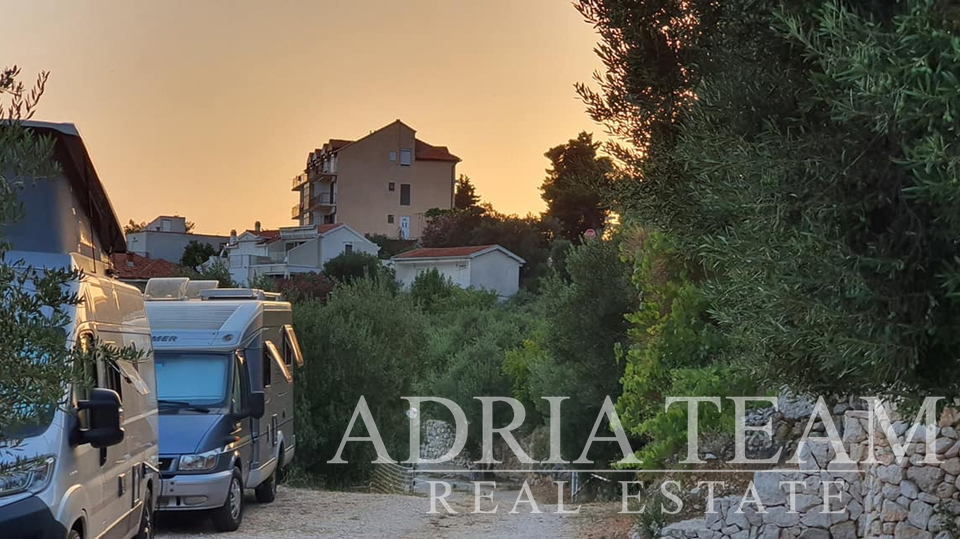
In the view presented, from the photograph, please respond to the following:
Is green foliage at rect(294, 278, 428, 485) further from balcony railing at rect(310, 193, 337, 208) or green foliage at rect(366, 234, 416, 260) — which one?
balcony railing at rect(310, 193, 337, 208)

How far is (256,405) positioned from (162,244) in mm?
23513

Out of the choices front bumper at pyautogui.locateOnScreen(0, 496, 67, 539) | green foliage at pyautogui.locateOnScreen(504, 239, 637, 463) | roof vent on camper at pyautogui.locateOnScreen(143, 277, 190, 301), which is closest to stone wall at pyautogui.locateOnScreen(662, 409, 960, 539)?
front bumper at pyautogui.locateOnScreen(0, 496, 67, 539)

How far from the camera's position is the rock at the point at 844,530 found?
28.6 feet

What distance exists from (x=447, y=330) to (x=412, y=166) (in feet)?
90.1

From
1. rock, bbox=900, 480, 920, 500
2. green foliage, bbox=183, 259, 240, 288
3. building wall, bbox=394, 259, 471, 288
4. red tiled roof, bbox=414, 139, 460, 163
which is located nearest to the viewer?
rock, bbox=900, 480, 920, 500

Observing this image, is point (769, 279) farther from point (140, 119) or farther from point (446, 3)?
point (140, 119)

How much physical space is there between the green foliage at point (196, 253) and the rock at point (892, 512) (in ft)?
88.6

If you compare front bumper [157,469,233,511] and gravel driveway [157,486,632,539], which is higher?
front bumper [157,469,233,511]

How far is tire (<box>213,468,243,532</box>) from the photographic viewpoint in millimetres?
10594

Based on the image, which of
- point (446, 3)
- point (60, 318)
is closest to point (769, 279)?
point (60, 318)

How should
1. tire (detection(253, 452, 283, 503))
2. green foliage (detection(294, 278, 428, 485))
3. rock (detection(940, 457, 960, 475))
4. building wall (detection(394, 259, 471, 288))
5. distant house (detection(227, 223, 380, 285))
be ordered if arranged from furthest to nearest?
building wall (detection(394, 259, 471, 288))
distant house (detection(227, 223, 380, 285))
green foliage (detection(294, 278, 428, 485))
tire (detection(253, 452, 283, 503))
rock (detection(940, 457, 960, 475))

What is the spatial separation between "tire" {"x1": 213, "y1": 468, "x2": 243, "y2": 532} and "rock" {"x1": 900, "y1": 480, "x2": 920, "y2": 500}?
23.4 ft

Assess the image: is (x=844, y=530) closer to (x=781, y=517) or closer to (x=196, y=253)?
(x=781, y=517)

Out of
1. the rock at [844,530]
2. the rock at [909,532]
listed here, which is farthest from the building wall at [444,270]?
the rock at [909,532]
